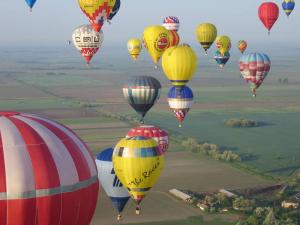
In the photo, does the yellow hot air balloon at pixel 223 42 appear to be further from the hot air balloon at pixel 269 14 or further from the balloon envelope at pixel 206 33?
the hot air balloon at pixel 269 14

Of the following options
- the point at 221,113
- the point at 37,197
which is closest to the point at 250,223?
the point at 37,197

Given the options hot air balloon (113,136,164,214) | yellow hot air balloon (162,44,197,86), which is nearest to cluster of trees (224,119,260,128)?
yellow hot air balloon (162,44,197,86)

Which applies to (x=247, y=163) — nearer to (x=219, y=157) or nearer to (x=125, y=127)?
(x=219, y=157)

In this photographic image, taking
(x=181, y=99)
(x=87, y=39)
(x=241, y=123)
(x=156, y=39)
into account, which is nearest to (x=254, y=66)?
(x=156, y=39)

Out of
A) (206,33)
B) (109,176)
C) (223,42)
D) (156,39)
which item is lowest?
(109,176)

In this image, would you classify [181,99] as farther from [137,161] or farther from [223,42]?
[223,42]

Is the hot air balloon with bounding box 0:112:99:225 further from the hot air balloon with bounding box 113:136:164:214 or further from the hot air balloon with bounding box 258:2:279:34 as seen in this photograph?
the hot air balloon with bounding box 258:2:279:34

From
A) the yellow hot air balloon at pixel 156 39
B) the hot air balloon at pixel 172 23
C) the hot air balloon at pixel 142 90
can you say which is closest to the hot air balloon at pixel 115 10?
the yellow hot air balloon at pixel 156 39
